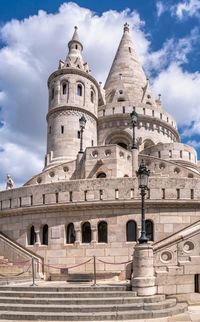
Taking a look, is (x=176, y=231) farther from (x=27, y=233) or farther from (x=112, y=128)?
(x=112, y=128)

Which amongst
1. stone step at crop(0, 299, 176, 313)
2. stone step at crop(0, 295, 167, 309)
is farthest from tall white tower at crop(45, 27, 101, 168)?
stone step at crop(0, 299, 176, 313)

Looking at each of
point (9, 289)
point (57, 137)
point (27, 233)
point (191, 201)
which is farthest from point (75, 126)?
point (9, 289)

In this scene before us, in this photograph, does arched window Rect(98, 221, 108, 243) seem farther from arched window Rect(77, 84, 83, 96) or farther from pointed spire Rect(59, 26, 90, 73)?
pointed spire Rect(59, 26, 90, 73)

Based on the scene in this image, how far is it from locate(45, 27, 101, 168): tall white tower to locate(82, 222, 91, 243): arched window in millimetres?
15187

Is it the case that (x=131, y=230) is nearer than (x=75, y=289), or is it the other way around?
(x=75, y=289)

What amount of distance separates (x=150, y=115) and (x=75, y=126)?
307 inches

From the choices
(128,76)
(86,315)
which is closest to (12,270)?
(86,315)

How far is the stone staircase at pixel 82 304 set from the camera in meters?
9.68

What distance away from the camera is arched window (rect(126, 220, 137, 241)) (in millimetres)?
15479

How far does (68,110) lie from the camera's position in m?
32.2

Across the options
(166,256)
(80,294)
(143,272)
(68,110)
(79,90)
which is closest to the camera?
(80,294)

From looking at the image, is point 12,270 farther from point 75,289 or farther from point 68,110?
point 68,110

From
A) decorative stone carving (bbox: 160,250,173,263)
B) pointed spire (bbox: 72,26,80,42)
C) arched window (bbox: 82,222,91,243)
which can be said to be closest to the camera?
decorative stone carving (bbox: 160,250,173,263)

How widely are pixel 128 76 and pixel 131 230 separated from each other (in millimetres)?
27463
